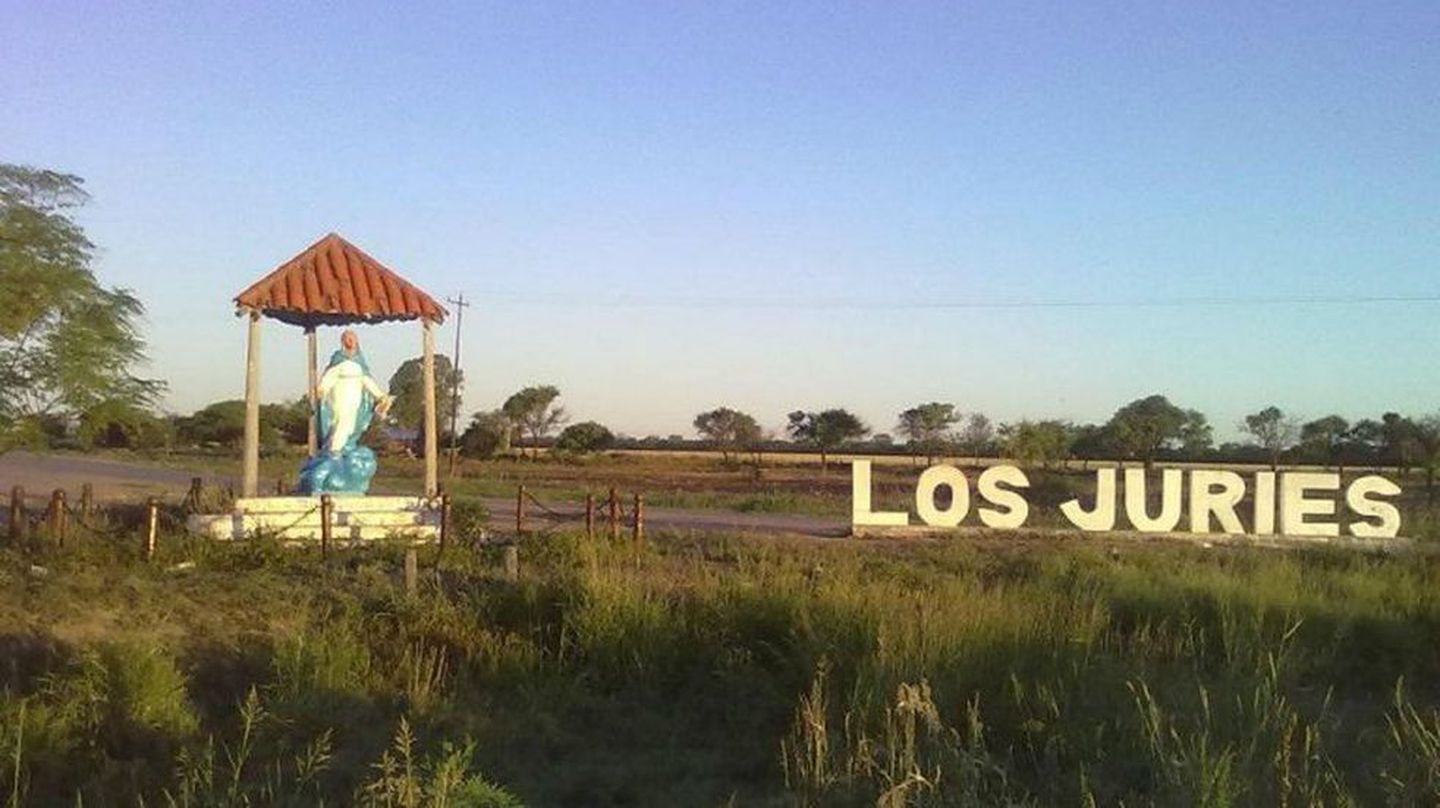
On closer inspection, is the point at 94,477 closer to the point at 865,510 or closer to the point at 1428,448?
the point at 865,510

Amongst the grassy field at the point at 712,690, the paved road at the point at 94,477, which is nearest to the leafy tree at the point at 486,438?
the paved road at the point at 94,477

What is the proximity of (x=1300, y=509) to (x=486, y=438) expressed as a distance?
6989 cm

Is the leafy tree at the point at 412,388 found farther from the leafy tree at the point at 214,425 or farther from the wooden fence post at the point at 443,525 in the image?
the wooden fence post at the point at 443,525

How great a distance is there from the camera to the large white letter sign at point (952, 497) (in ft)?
89.4

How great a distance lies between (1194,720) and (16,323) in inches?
656

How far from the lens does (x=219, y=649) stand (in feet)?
38.8

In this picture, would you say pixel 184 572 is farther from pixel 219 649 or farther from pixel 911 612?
pixel 911 612

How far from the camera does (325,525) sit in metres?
18.2

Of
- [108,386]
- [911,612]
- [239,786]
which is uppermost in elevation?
[108,386]

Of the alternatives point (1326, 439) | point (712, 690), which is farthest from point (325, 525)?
point (1326, 439)

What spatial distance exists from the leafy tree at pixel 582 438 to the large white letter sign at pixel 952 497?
2614 inches

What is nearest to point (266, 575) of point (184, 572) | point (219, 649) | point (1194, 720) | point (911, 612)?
point (184, 572)

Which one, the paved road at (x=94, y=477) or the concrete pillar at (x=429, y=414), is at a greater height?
the concrete pillar at (x=429, y=414)

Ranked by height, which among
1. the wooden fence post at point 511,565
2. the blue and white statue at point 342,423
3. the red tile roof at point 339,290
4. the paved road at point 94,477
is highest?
the red tile roof at point 339,290
